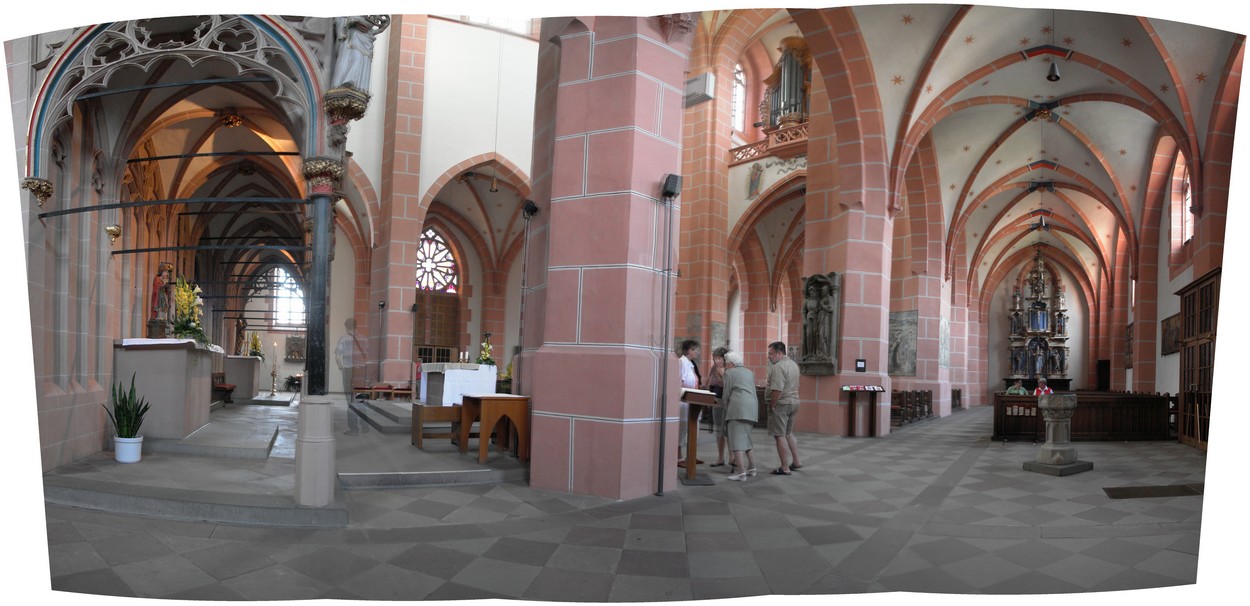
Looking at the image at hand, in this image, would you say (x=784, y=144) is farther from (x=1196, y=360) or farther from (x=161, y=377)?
(x=161, y=377)

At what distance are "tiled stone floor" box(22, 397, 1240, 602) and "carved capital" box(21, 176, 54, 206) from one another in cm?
208

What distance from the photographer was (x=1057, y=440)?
29.5ft

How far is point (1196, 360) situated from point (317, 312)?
10.6 m

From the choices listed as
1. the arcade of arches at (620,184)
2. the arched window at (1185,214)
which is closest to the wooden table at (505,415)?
the arcade of arches at (620,184)

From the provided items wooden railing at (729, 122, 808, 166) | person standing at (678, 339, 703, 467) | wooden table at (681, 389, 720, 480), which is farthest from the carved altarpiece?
wooden table at (681, 389, 720, 480)

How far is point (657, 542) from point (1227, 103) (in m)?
4.99

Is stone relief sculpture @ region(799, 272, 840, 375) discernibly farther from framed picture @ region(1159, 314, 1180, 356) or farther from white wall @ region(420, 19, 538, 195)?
white wall @ region(420, 19, 538, 195)

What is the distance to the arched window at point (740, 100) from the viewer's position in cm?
2656

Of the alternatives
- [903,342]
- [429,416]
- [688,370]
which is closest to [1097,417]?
[903,342]

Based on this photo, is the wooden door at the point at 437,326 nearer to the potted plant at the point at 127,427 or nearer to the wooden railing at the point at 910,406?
the wooden railing at the point at 910,406

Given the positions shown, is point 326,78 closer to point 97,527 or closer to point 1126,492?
point 97,527

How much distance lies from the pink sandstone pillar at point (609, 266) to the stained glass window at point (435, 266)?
21756mm

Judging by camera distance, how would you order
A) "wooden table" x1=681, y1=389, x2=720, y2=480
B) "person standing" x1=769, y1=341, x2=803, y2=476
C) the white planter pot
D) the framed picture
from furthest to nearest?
the framed picture
"person standing" x1=769, y1=341, x2=803, y2=476
"wooden table" x1=681, y1=389, x2=720, y2=480
the white planter pot

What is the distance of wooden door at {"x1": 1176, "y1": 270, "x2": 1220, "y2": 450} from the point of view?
8164mm
